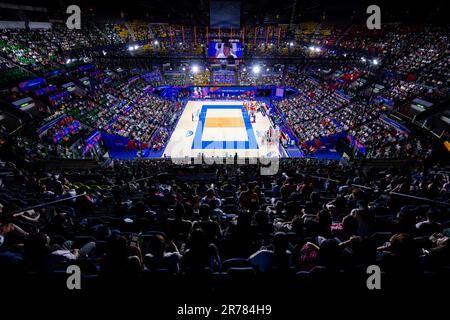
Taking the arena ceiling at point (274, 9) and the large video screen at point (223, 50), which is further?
the large video screen at point (223, 50)

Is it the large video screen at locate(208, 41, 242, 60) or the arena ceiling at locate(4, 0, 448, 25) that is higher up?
the arena ceiling at locate(4, 0, 448, 25)

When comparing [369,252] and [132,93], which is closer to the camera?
[369,252]

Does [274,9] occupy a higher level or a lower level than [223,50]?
higher

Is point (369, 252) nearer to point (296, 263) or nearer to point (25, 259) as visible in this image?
point (296, 263)

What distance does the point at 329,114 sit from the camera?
91.5ft

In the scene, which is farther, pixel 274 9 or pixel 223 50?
pixel 223 50

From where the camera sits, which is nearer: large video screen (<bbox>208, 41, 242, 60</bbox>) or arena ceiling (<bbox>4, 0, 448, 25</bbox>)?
arena ceiling (<bbox>4, 0, 448, 25</bbox>)

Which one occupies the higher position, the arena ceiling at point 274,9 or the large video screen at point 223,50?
the arena ceiling at point 274,9
